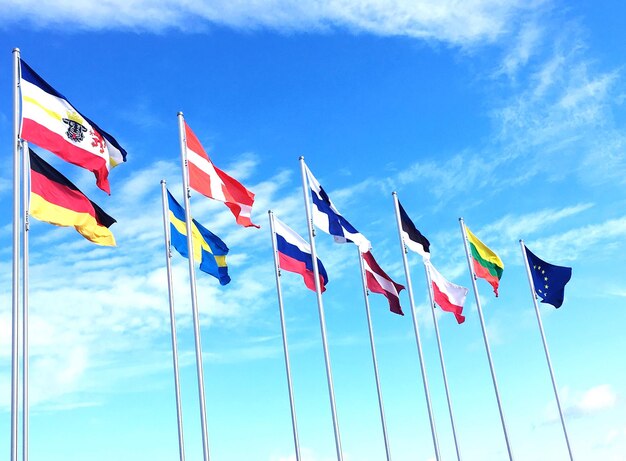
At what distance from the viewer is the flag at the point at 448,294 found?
30.8m

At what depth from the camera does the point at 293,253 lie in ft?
84.6

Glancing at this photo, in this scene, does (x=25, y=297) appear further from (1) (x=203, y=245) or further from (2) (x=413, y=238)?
(2) (x=413, y=238)

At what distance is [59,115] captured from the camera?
17812 millimetres

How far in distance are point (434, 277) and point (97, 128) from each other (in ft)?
53.9

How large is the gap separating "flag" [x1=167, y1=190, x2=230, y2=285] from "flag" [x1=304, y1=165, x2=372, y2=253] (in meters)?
3.40

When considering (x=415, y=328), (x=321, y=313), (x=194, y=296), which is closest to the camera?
(x=194, y=296)

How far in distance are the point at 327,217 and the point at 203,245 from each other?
4.68 metres

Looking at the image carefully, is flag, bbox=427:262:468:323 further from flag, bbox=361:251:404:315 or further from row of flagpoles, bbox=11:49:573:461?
flag, bbox=361:251:404:315

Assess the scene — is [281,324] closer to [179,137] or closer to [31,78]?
[179,137]

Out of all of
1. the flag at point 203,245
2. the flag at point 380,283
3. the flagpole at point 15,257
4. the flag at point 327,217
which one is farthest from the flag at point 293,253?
the flagpole at point 15,257

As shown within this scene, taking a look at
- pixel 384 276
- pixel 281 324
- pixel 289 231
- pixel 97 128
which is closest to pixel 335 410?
pixel 281 324

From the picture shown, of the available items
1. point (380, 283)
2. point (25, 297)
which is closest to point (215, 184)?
point (25, 297)

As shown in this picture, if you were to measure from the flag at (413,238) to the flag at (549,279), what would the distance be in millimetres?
8191

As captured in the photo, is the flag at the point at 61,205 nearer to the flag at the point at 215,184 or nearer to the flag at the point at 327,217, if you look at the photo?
the flag at the point at 215,184
